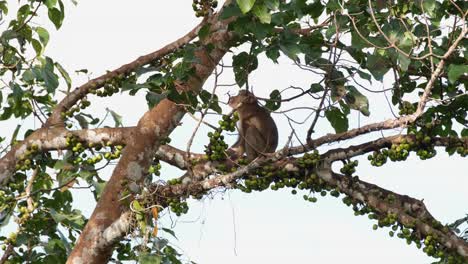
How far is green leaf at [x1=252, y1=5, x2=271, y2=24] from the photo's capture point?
5.14 metres

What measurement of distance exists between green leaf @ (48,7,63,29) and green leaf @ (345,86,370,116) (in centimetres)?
225

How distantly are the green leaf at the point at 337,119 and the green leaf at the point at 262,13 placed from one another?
3.62ft

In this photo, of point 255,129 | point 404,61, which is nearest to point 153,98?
point 404,61

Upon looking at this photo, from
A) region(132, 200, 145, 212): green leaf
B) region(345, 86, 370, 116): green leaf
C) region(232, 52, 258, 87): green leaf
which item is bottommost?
region(132, 200, 145, 212): green leaf

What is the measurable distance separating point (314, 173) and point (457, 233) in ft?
3.94

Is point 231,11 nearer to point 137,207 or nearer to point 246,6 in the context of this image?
point 246,6

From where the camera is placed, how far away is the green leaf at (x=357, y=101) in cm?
580

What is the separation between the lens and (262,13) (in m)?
5.17

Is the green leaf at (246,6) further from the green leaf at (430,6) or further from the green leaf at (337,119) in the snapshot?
the green leaf at (337,119)

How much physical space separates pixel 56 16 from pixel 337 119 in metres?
2.22

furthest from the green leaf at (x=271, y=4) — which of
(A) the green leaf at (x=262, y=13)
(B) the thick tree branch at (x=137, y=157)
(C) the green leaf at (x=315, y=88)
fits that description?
(B) the thick tree branch at (x=137, y=157)

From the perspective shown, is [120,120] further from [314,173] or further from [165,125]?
[314,173]

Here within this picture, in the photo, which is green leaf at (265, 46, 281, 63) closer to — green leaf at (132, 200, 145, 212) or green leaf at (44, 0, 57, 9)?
green leaf at (132, 200, 145, 212)

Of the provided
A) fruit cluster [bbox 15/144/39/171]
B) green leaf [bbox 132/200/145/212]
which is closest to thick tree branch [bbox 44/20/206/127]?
fruit cluster [bbox 15/144/39/171]
